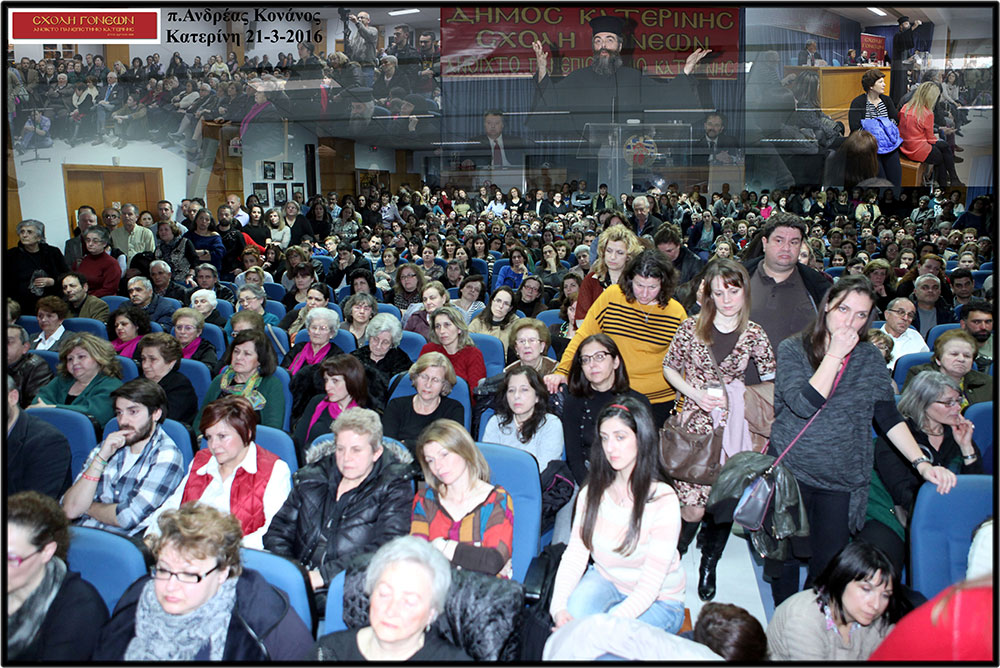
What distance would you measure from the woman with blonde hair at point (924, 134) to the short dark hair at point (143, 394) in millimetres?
10411

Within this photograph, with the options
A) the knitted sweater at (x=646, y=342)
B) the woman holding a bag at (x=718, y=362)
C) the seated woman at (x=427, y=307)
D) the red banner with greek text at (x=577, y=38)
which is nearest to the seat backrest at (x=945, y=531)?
the woman holding a bag at (x=718, y=362)

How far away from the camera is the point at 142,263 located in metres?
7.00

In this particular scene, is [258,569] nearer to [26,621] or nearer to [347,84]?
[26,621]

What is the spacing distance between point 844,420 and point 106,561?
7.23 feet

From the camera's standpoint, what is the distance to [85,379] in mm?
3514

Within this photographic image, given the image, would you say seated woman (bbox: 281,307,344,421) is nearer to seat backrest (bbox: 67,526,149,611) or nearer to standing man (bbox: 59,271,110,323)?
seat backrest (bbox: 67,526,149,611)

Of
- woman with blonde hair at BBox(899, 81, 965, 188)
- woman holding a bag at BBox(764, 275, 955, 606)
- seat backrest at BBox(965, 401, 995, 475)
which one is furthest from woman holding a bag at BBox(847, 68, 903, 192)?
woman holding a bag at BBox(764, 275, 955, 606)

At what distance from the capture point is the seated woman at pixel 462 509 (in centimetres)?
217

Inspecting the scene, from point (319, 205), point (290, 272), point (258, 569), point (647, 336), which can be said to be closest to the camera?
point (258, 569)

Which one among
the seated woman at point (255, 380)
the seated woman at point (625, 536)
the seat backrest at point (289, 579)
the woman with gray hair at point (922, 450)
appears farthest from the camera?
the seated woman at point (255, 380)

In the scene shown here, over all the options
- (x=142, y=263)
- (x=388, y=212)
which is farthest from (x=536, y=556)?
(x=388, y=212)

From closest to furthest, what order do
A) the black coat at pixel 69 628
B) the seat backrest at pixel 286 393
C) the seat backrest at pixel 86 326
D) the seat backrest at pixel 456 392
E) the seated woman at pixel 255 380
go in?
1. the black coat at pixel 69 628
2. the seat backrest at pixel 456 392
3. the seated woman at pixel 255 380
4. the seat backrest at pixel 286 393
5. the seat backrest at pixel 86 326

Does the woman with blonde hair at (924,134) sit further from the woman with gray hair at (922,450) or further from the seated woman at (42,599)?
the seated woman at (42,599)

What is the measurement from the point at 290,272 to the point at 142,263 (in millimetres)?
1601
